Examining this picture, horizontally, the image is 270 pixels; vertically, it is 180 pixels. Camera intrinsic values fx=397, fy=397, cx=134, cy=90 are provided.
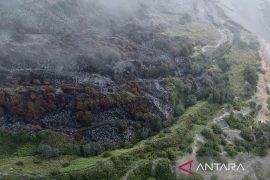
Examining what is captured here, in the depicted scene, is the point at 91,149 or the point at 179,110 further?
the point at 179,110

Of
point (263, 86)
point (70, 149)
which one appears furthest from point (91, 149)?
point (263, 86)

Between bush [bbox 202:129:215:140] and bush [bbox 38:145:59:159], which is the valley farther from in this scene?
bush [bbox 202:129:215:140]

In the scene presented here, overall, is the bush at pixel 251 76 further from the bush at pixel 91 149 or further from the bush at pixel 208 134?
the bush at pixel 91 149

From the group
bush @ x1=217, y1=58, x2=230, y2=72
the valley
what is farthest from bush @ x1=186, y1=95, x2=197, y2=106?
bush @ x1=217, y1=58, x2=230, y2=72

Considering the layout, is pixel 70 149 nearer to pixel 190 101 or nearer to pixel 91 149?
pixel 91 149

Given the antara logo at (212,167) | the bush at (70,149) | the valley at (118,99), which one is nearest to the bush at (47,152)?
the valley at (118,99)

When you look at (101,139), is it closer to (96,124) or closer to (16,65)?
(96,124)
